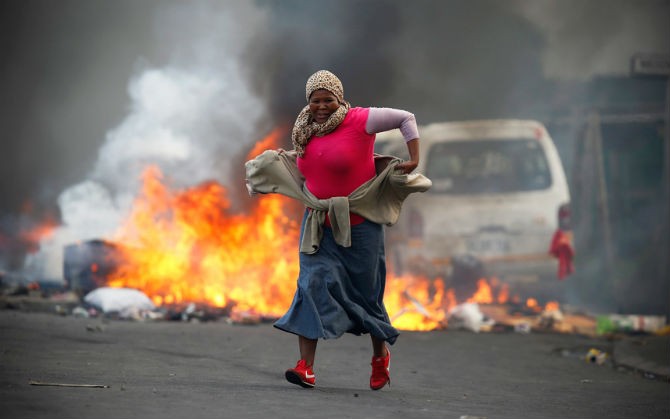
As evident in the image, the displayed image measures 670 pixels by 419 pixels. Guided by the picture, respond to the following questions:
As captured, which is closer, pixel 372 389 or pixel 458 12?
pixel 372 389

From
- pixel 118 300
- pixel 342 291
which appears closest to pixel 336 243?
pixel 342 291

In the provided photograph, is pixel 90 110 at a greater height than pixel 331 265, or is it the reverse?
pixel 90 110

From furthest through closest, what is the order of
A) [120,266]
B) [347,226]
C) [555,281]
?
[555,281] < [120,266] < [347,226]

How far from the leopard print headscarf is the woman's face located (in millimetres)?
26

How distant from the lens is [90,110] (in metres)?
16.8

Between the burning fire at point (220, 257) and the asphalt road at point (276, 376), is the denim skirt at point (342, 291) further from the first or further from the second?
the burning fire at point (220, 257)

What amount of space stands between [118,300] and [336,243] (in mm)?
6935

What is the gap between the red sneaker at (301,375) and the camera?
6.82 metres

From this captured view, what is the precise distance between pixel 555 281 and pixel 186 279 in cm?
513

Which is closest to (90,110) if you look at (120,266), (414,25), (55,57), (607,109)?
(55,57)

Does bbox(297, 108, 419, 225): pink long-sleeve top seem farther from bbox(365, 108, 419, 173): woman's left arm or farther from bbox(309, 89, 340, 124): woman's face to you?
bbox(309, 89, 340, 124): woman's face

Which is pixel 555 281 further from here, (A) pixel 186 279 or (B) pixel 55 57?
(B) pixel 55 57

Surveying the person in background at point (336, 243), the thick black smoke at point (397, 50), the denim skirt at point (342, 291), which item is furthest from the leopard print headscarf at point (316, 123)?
the thick black smoke at point (397, 50)

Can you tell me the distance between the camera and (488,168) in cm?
1567
